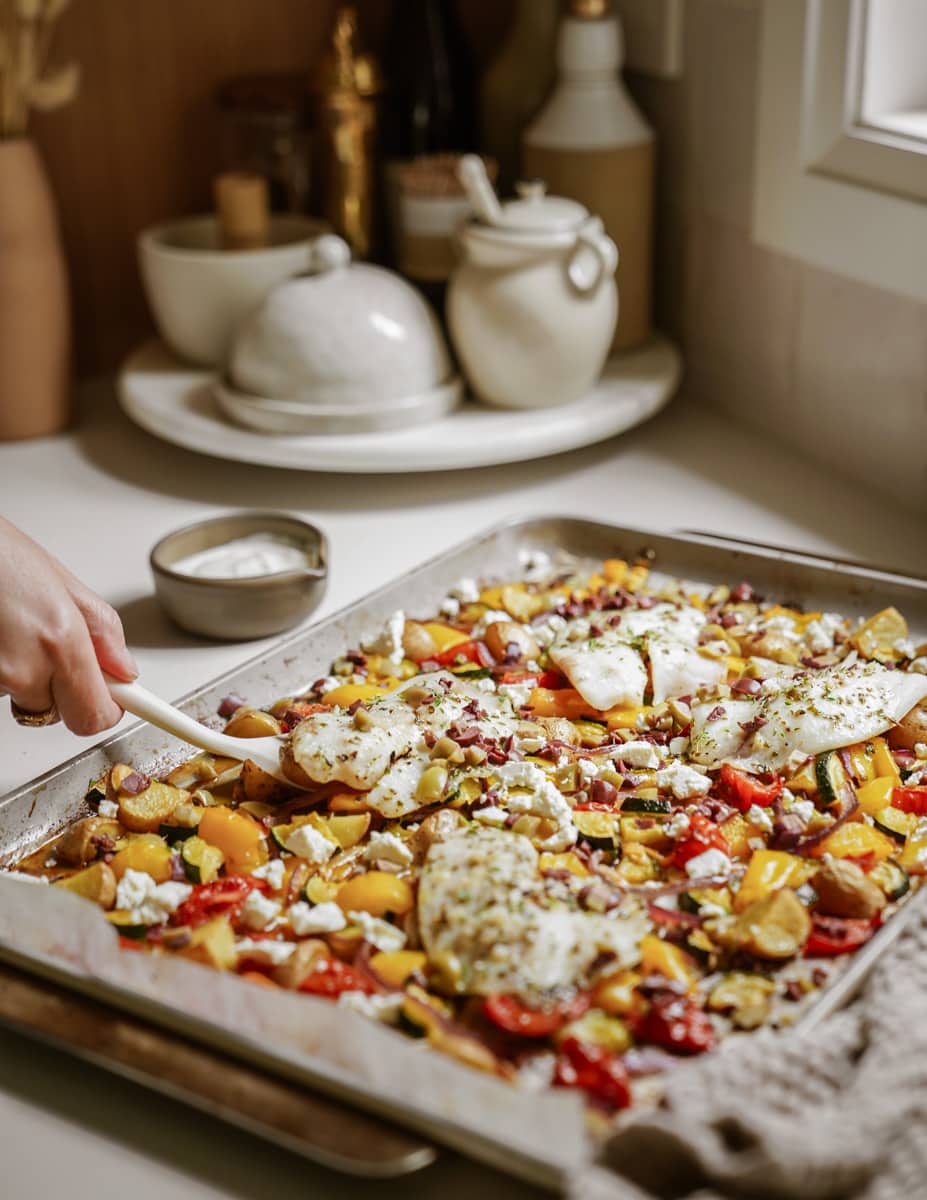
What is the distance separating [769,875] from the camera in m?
0.98

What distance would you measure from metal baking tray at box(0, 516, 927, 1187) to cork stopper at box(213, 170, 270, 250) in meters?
0.62

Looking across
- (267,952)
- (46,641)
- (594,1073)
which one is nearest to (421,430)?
(46,641)

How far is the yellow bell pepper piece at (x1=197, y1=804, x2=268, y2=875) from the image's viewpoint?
104cm

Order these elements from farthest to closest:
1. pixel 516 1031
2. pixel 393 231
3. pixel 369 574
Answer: pixel 393 231, pixel 369 574, pixel 516 1031

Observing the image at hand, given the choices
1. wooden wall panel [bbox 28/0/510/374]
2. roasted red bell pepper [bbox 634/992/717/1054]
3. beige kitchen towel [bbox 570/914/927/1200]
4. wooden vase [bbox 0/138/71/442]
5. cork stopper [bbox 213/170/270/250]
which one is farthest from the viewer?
wooden wall panel [bbox 28/0/510/374]

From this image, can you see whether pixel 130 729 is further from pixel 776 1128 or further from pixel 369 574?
pixel 776 1128

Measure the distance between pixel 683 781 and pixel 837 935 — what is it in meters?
0.19

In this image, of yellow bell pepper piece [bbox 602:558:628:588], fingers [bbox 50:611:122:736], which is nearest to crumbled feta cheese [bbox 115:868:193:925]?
fingers [bbox 50:611:122:736]

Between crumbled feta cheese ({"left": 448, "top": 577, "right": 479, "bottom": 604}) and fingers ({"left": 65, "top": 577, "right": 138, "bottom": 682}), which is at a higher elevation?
fingers ({"left": 65, "top": 577, "right": 138, "bottom": 682})

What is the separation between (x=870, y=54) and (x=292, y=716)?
91cm

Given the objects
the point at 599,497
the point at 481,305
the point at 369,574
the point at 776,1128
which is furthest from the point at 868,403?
the point at 776,1128

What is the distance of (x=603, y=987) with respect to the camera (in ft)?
2.89

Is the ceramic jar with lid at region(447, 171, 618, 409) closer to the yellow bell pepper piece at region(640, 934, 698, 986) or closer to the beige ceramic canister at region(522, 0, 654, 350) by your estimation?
the beige ceramic canister at region(522, 0, 654, 350)

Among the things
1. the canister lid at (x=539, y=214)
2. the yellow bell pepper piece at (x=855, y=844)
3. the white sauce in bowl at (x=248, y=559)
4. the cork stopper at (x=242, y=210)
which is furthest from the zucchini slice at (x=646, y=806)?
the cork stopper at (x=242, y=210)
